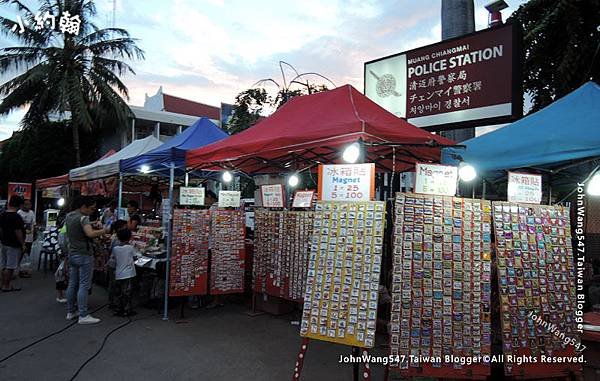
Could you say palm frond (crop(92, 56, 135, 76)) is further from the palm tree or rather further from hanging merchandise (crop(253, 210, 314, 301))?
hanging merchandise (crop(253, 210, 314, 301))

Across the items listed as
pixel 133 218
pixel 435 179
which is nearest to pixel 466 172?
pixel 435 179

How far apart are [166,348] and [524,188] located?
4528 millimetres

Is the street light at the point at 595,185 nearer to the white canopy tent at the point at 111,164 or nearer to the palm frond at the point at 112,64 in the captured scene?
the white canopy tent at the point at 111,164

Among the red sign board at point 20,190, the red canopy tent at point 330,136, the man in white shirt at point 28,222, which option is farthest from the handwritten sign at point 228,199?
the red sign board at point 20,190

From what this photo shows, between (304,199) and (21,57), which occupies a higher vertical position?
(21,57)

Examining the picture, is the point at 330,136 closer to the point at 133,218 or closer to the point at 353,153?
the point at 353,153

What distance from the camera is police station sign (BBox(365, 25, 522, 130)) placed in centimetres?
646

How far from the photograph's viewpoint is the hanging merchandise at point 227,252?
6809mm

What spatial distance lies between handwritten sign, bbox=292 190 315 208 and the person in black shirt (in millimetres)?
5731

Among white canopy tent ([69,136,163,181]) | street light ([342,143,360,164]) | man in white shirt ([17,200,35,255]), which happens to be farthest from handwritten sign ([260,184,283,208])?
man in white shirt ([17,200,35,255])

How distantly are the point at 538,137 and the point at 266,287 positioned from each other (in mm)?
4358

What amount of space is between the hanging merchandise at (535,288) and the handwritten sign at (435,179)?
0.54 metres

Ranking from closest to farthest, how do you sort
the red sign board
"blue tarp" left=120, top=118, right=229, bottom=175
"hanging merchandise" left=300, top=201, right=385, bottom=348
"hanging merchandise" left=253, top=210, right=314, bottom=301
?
"hanging merchandise" left=300, top=201, right=385, bottom=348, "hanging merchandise" left=253, top=210, right=314, bottom=301, "blue tarp" left=120, top=118, right=229, bottom=175, the red sign board

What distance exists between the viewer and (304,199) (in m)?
6.45
